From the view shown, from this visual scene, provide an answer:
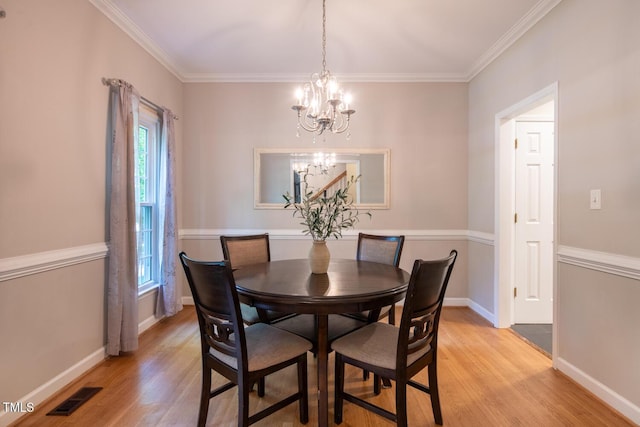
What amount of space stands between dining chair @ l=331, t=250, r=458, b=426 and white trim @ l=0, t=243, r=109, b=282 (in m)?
1.81

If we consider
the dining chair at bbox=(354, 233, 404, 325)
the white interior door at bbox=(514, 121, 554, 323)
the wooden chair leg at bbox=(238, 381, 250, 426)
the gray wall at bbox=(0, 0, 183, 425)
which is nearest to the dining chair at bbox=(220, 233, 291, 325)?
the wooden chair leg at bbox=(238, 381, 250, 426)

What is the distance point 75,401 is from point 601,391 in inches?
128

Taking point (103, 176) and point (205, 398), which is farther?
point (103, 176)

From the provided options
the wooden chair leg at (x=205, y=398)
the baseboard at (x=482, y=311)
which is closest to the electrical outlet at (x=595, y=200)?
the baseboard at (x=482, y=311)

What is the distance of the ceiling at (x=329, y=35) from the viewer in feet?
8.29

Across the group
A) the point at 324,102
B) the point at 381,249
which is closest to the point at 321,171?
the point at 324,102

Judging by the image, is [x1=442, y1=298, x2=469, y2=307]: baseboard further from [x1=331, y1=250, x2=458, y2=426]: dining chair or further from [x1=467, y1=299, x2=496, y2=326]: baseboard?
[x1=331, y1=250, x2=458, y2=426]: dining chair

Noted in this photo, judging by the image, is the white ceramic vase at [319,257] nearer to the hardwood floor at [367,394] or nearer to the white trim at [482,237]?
the hardwood floor at [367,394]

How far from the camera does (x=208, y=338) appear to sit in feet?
5.49

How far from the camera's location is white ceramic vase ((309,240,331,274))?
2047mm

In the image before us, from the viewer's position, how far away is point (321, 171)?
12.5 feet

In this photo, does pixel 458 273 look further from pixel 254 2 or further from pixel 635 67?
pixel 254 2

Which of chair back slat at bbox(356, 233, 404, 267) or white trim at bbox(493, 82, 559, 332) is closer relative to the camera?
chair back slat at bbox(356, 233, 404, 267)

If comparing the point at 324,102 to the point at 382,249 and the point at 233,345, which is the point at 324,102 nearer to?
the point at 382,249
